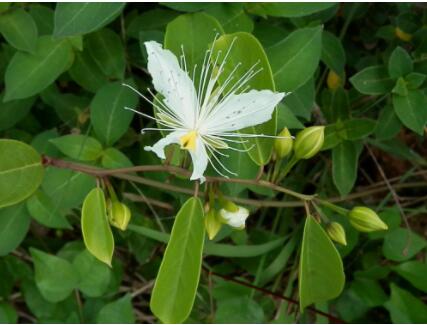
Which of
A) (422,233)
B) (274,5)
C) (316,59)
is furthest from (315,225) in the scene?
(422,233)

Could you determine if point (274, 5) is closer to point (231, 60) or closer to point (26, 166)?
point (231, 60)

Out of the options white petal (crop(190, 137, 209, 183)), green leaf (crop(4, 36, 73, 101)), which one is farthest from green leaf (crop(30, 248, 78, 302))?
white petal (crop(190, 137, 209, 183))

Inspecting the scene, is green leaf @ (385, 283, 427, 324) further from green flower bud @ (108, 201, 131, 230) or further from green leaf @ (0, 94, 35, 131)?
green leaf @ (0, 94, 35, 131)

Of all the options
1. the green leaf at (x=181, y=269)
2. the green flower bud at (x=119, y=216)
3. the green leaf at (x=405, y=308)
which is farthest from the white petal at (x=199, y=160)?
the green leaf at (x=405, y=308)

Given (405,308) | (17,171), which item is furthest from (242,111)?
(405,308)

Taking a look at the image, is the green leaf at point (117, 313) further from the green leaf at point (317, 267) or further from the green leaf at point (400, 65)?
the green leaf at point (400, 65)
